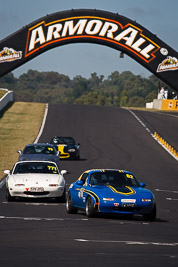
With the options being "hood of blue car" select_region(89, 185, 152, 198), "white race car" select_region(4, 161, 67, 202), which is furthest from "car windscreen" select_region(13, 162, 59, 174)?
"hood of blue car" select_region(89, 185, 152, 198)

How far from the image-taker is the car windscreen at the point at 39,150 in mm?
34156

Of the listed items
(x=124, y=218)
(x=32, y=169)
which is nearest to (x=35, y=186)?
(x=32, y=169)

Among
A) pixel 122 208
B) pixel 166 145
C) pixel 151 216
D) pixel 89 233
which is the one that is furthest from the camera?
pixel 166 145

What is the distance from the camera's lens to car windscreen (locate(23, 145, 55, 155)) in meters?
34.2

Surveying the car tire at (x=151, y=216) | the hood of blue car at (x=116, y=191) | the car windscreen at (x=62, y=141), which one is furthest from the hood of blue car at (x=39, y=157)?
the car tire at (x=151, y=216)

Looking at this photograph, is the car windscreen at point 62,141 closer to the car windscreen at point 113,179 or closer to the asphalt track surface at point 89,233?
the asphalt track surface at point 89,233

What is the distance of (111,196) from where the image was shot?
1733 centimetres

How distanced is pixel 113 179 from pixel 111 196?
1384 mm

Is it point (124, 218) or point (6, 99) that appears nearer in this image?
point (124, 218)

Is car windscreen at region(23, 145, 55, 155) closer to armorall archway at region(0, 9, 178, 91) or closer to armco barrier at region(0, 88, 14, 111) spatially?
armorall archway at region(0, 9, 178, 91)

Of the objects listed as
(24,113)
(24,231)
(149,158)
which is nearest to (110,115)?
(24,113)

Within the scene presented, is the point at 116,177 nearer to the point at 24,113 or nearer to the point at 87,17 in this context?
the point at 87,17

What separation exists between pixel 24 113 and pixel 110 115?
9.90 meters

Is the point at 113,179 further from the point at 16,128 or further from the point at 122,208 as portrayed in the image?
the point at 16,128
